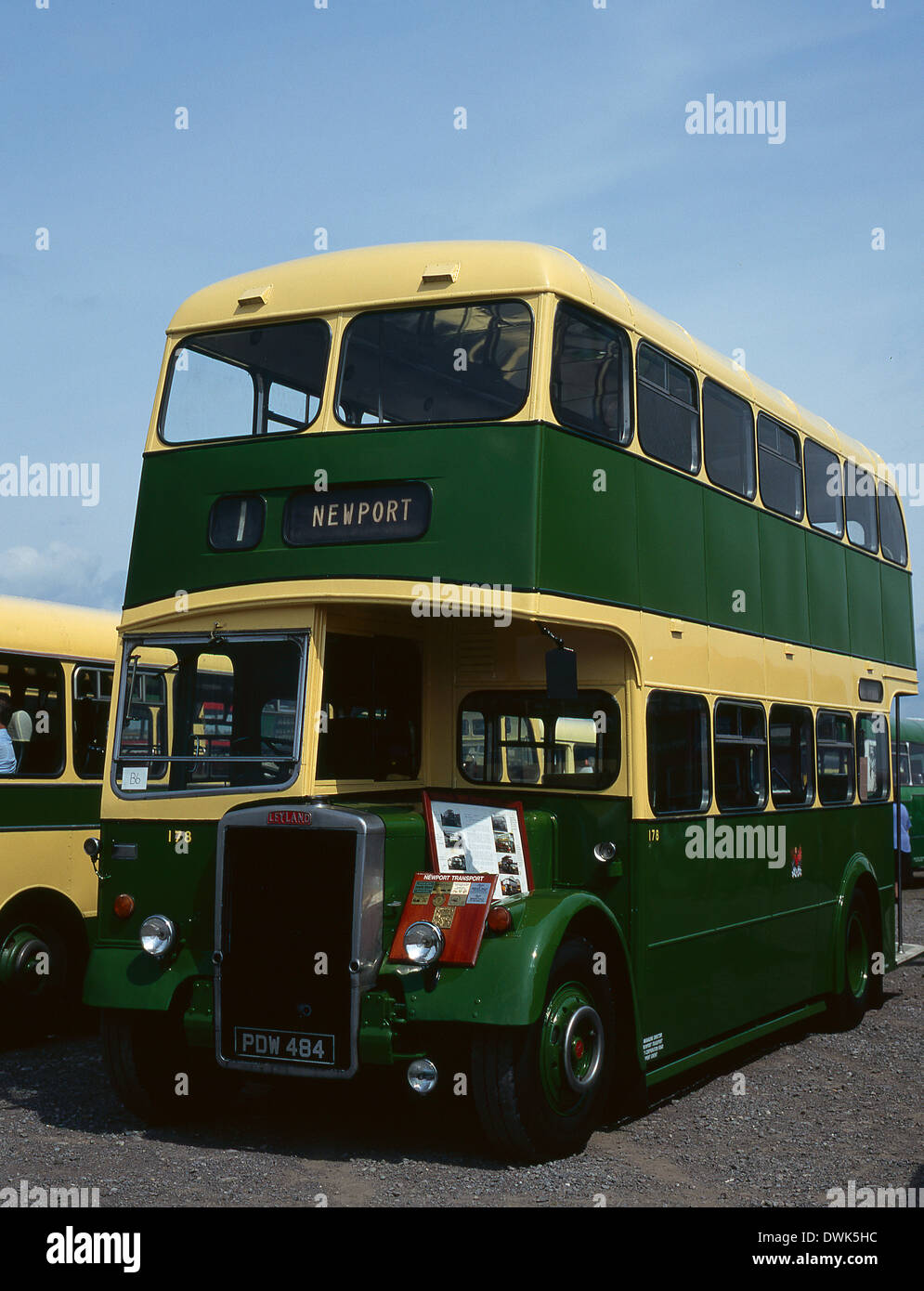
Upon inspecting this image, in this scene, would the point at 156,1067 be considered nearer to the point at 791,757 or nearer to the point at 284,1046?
the point at 284,1046

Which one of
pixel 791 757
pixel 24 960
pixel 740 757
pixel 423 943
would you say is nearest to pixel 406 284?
pixel 423 943

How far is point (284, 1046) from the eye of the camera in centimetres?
741

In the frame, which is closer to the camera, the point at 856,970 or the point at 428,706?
the point at 428,706

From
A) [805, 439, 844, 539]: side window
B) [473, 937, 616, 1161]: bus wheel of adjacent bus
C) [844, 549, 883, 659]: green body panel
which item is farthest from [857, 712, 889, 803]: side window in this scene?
[473, 937, 616, 1161]: bus wheel of adjacent bus

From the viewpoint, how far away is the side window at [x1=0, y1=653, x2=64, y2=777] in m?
11.2

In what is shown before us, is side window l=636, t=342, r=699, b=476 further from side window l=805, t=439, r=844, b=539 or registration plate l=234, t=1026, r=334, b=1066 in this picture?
registration plate l=234, t=1026, r=334, b=1066

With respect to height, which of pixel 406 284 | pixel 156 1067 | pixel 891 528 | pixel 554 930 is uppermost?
pixel 406 284

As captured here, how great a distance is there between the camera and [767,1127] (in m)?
8.36

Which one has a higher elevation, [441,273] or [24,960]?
[441,273]

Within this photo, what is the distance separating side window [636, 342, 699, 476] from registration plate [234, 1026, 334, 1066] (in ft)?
12.3

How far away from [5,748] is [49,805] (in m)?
0.59

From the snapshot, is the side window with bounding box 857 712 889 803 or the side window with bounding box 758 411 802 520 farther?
the side window with bounding box 857 712 889 803
